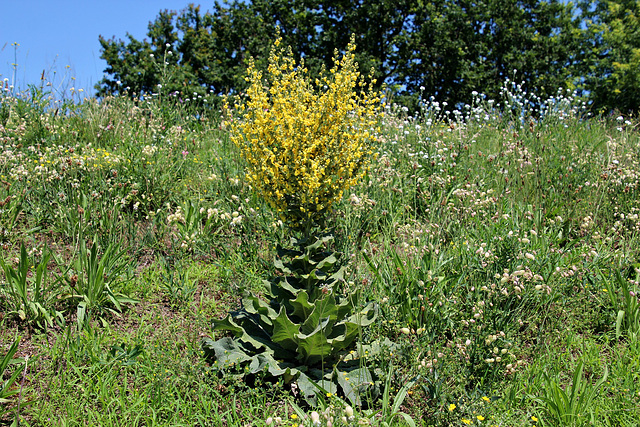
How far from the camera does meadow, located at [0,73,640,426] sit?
9.73 ft

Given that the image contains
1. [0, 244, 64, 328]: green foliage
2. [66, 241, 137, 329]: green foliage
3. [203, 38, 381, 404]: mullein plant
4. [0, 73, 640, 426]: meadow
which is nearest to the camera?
[0, 73, 640, 426]: meadow

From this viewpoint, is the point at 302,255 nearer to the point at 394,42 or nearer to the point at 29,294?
the point at 29,294

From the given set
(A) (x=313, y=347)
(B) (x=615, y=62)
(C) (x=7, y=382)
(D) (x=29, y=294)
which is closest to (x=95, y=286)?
(D) (x=29, y=294)

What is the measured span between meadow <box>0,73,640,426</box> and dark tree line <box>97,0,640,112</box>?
11.9m

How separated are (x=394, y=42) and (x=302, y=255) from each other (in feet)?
52.5

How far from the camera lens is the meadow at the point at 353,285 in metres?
2.97

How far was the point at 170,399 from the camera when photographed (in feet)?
9.64

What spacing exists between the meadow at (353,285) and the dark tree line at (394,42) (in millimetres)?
11901

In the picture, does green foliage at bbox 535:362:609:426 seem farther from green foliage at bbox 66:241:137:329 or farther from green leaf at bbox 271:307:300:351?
green foliage at bbox 66:241:137:329

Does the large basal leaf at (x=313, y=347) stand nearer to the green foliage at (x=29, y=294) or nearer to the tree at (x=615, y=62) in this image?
the green foliage at (x=29, y=294)

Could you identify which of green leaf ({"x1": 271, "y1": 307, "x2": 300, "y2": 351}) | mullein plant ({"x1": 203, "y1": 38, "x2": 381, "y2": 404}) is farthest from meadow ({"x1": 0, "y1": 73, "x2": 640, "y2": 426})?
green leaf ({"x1": 271, "y1": 307, "x2": 300, "y2": 351})

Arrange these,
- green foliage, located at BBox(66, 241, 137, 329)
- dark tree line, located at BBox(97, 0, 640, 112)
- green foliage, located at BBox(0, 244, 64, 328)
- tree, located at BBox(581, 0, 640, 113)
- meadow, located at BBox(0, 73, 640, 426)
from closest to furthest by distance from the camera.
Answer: meadow, located at BBox(0, 73, 640, 426), green foliage, located at BBox(0, 244, 64, 328), green foliage, located at BBox(66, 241, 137, 329), dark tree line, located at BBox(97, 0, 640, 112), tree, located at BBox(581, 0, 640, 113)

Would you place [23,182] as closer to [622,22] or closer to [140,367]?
[140,367]

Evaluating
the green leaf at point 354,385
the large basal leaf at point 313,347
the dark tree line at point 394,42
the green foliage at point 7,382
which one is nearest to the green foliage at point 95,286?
the green foliage at point 7,382
